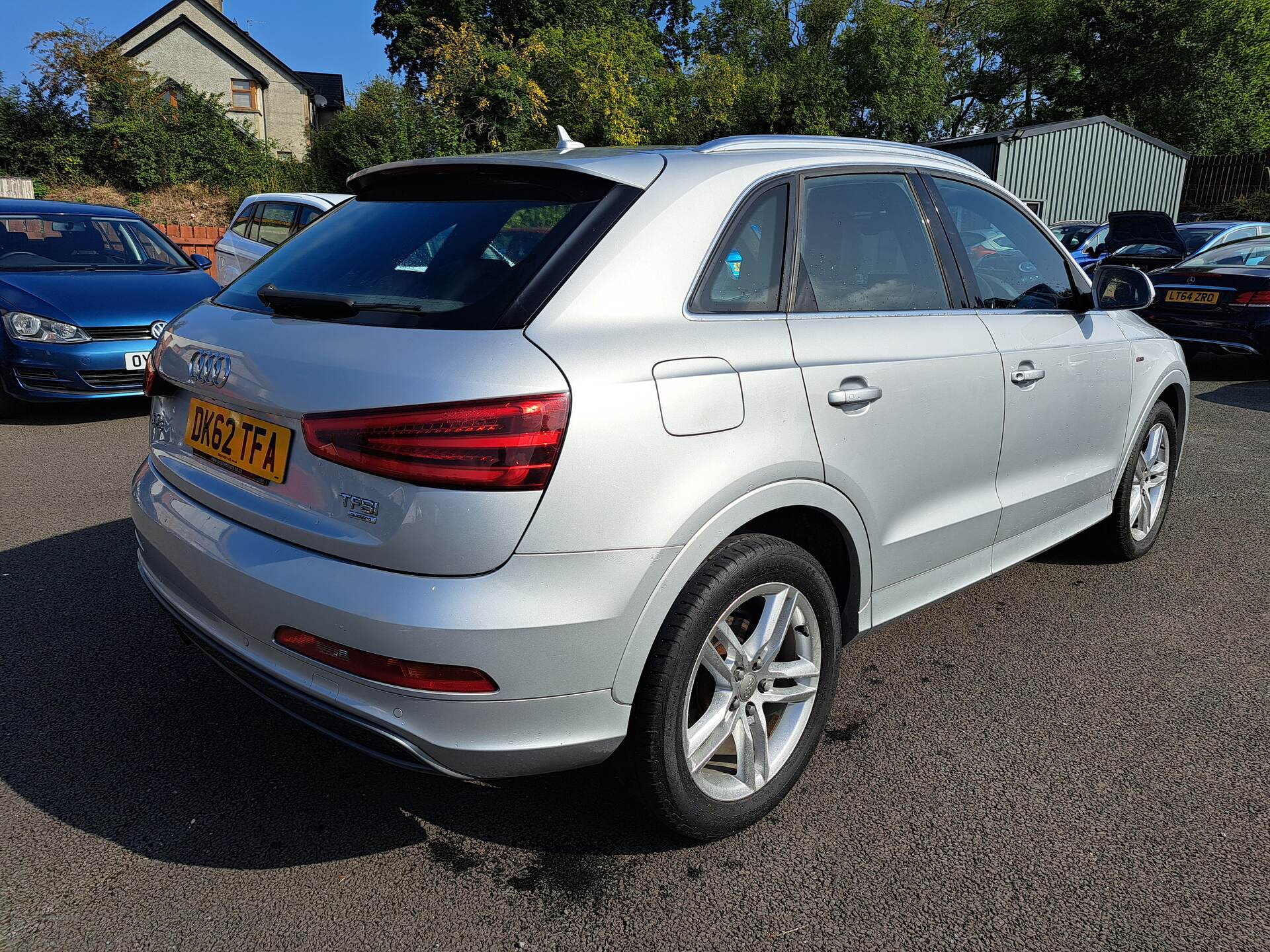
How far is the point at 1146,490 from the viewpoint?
438cm

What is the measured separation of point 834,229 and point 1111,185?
28.1 metres

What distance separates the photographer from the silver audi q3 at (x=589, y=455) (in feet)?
6.23

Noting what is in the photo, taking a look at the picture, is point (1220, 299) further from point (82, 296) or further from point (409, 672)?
point (82, 296)

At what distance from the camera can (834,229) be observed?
270cm

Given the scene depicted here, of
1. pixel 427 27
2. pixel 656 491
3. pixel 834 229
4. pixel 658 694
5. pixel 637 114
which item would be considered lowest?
pixel 658 694

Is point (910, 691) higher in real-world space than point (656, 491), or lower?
lower

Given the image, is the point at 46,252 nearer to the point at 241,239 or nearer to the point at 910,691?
the point at 241,239

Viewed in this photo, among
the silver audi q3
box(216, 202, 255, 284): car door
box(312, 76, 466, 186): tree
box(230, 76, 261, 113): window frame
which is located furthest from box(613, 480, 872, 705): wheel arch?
box(230, 76, 261, 113): window frame

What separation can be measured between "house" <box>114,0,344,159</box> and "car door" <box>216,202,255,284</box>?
30047mm

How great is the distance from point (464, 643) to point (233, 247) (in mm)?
10355

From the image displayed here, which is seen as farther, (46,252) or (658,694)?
(46,252)

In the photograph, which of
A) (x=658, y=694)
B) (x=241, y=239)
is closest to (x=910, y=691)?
(x=658, y=694)

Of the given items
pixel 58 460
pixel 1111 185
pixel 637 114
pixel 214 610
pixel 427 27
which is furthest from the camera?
pixel 427 27

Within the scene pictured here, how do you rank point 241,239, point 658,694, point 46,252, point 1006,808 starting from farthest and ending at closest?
point 241,239 < point 46,252 < point 1006,808 < point 658,694
